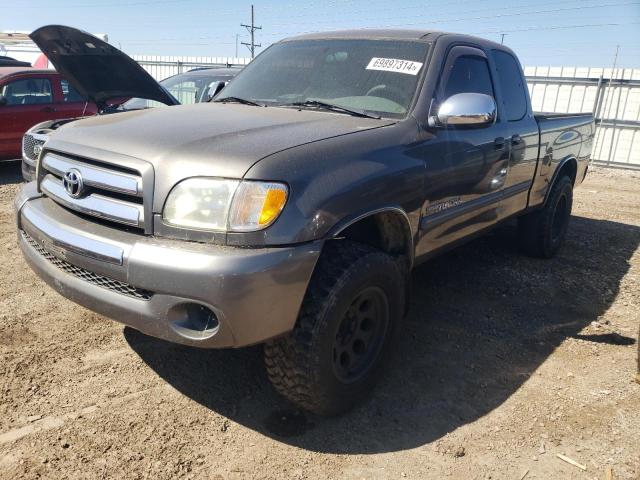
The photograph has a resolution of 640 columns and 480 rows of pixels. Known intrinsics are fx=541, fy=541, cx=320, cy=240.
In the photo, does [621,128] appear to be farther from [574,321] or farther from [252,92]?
[252,92]

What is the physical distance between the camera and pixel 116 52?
14.8 feet

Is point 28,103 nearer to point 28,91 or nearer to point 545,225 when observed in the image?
point 28,91

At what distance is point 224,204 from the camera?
2.12 meters

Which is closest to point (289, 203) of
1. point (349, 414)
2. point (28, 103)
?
point (349, 414)

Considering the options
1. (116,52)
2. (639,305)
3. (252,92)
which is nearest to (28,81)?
(116,52)

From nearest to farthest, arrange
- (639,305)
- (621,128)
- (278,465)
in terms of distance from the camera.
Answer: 1. (278,465)
2. (639,305)
3. (621,128)

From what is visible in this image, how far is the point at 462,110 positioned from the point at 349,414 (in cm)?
172

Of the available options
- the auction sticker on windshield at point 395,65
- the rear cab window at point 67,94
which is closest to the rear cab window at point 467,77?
the auction sticker on windshield at point 395,65

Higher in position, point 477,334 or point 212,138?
point 212,138

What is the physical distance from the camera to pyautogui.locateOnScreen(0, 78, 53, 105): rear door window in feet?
26.1

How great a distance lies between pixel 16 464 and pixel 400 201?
2.06 meters

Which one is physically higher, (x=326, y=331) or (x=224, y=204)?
(x=224, y=204)

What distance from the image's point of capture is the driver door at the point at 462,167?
306cm

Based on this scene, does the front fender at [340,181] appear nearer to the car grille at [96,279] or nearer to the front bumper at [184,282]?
the front bumper at [184,282]
